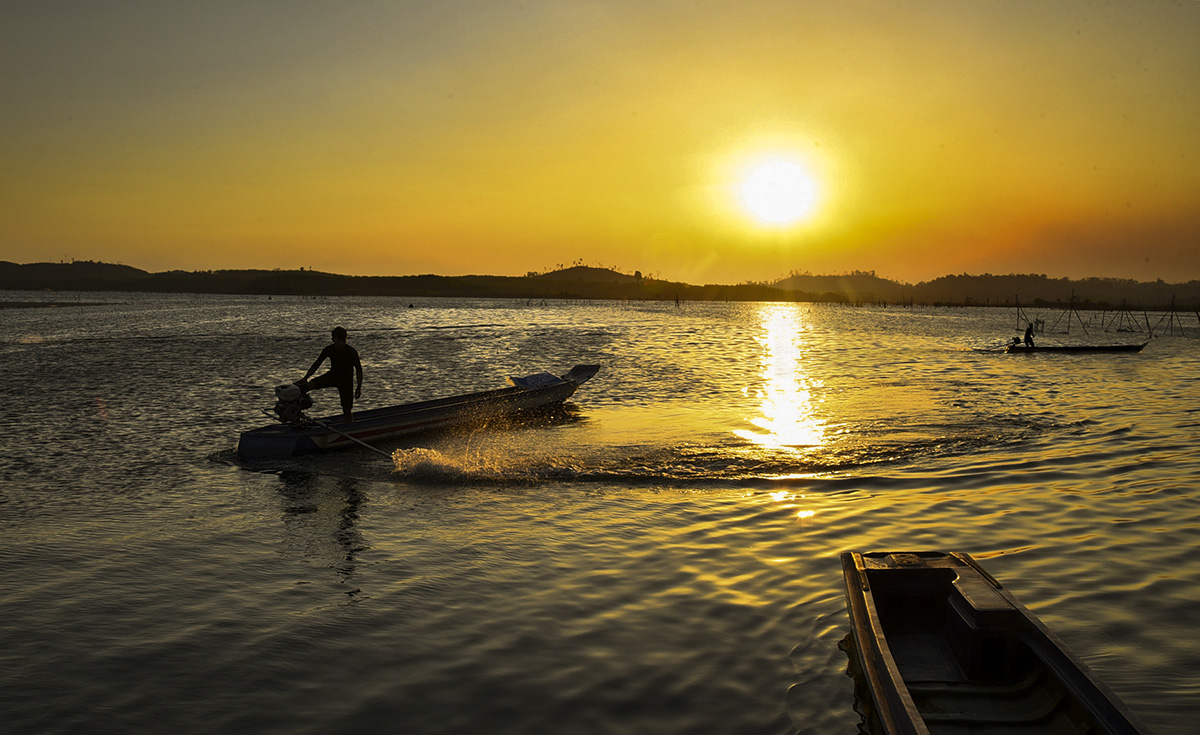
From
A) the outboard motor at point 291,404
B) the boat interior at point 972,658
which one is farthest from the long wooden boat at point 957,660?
the outboard motor at point 291,404

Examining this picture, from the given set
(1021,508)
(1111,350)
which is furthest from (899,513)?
(1111,350)

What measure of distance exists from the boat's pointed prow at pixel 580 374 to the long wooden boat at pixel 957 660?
1641 centimetres

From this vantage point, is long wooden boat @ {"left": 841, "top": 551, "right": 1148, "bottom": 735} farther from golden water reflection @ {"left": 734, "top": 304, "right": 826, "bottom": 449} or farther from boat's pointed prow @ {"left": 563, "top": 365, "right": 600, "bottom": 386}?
boat's pointed prow @ {"left": 563, "top": 365, "right": 600, "bottom": 386}

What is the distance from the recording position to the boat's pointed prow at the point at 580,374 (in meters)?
23.2

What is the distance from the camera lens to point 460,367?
3766 cm

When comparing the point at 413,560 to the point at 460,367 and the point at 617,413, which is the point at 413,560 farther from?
the point at 460,367

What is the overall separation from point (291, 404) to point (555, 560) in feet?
28.6

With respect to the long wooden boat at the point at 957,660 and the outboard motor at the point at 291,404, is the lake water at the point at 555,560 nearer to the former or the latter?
the long wooden boat at the point at 957,660

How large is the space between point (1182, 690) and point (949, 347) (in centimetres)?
5461

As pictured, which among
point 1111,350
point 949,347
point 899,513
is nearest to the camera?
point 899,513

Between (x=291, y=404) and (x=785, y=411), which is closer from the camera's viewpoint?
(x=291, y=404)

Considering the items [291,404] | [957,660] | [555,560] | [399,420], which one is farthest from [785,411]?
[957,660]

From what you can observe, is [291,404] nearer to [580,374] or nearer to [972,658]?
[580,374]

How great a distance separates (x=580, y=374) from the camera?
78.1 feet
